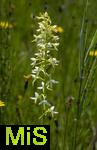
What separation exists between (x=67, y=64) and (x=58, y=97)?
649 mm

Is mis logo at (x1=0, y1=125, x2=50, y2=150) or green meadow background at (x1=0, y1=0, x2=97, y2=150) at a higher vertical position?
green meadow background at (x1=0, y1=0, x2=97, y2=150)

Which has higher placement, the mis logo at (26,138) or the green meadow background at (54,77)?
the green meadow background at (54,77)

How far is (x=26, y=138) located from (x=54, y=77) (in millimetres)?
1523

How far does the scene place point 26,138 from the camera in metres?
2.34

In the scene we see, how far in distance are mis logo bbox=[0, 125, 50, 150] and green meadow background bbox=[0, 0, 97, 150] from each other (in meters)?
0.07

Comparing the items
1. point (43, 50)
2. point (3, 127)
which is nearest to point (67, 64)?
point (3, 127)

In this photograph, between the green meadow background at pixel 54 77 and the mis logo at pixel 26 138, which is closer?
the mis logo at pixel 26 138

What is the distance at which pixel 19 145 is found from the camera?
238cm

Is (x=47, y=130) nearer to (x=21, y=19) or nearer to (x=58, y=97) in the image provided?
(x=58, y=97)

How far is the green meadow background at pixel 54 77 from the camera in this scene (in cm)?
279

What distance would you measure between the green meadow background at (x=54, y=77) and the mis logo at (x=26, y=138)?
0.07m

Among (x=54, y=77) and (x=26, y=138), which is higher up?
(x=54, y=77)

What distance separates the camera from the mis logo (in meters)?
2.34

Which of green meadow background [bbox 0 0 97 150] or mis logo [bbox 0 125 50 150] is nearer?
mis logo [bbox 0 125 50 150]
